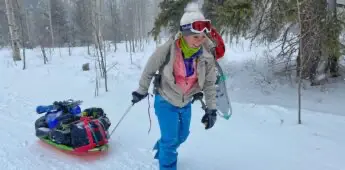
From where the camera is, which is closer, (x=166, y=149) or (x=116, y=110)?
(x=166, y=149)

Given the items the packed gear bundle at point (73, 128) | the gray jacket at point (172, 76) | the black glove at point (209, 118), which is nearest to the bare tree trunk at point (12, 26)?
the packed gear bundle at point (73, 128)

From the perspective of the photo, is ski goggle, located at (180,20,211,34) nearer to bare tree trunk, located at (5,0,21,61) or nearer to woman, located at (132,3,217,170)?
woman, located at (132,3,217,170)

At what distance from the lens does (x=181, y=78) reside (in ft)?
9.89

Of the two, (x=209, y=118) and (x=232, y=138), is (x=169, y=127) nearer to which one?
(x=209, y=118)

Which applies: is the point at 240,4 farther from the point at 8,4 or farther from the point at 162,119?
the point at 8,4

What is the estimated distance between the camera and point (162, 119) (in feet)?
10.4

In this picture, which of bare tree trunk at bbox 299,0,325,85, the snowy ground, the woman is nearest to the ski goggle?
the woman

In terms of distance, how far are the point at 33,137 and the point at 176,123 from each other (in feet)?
9.49

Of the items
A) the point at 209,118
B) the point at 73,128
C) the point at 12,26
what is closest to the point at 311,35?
the point at 209,118

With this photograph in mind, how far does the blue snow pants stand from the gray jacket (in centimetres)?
8

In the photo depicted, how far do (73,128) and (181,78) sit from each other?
184 cm

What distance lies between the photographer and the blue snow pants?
10.3ft

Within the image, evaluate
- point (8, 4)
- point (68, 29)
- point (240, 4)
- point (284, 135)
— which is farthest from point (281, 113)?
point (68, 29)

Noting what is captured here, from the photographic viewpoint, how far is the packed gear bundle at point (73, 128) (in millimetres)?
3965
